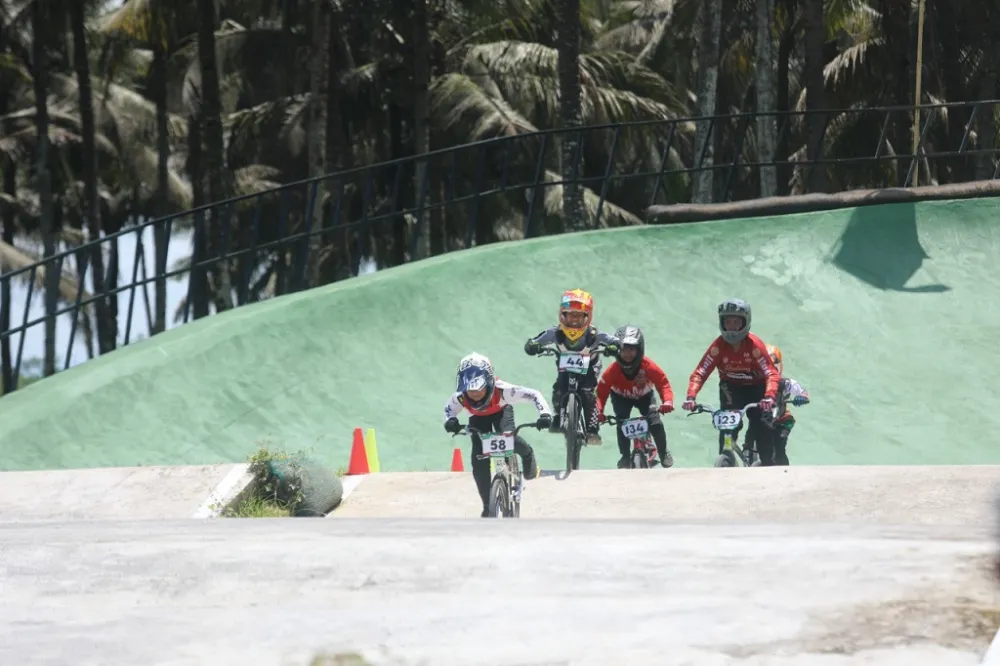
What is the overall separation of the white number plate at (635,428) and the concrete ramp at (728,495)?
0.89m

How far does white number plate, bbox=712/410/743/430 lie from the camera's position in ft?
40.8

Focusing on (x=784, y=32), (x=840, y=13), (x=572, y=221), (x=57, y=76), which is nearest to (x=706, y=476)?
(x=572, y=221)

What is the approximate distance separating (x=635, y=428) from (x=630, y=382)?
15.2 inches

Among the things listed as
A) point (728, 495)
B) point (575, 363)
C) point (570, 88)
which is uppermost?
point (570, 88)

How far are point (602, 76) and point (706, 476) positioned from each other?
29.8 m

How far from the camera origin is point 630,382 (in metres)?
12.9

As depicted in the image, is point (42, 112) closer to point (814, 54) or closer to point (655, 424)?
point (814, 54)

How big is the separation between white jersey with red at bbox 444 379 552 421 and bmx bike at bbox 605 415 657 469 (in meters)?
1.72

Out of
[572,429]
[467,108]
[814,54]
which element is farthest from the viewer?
[467,108]

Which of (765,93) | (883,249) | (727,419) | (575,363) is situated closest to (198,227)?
(575,363)

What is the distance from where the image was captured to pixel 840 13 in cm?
2972

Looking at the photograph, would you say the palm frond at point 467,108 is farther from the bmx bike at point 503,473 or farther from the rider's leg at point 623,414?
the bmx bike at point 503,473

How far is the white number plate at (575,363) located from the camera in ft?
41.5

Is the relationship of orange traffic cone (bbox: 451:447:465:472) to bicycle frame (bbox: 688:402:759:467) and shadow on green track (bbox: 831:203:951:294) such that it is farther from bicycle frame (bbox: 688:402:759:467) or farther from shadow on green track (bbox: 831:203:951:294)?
shadow on green track (bbox: 831:203:951:294)
